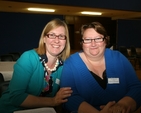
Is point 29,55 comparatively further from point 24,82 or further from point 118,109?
point 118,109

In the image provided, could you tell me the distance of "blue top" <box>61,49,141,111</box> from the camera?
140 cm

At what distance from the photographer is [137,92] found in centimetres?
144

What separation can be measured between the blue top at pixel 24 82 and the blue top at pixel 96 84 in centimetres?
18

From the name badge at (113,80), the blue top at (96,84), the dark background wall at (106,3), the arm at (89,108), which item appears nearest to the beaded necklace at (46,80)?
the blue top at (96,84)

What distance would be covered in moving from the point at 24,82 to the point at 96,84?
543mm

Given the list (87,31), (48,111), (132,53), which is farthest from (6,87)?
(132,53)

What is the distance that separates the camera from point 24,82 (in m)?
1.34

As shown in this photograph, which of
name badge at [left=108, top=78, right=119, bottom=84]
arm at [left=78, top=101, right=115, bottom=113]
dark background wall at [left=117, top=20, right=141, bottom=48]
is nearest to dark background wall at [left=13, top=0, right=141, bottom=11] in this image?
name badge at [left=108, top=78, right=119, bottom=84]

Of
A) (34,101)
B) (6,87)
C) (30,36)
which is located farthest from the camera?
(30,36)

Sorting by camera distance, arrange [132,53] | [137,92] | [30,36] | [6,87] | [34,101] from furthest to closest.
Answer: [132,53] < [30,36] < [6,87] < [137,92] < [34,101]

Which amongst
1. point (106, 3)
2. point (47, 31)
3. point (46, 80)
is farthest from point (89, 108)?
point (106, 3)

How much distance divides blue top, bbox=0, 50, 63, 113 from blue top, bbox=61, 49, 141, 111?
Answer: 0.18 m

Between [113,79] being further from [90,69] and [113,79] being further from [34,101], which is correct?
[34,101]

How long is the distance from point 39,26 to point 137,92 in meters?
6.20
